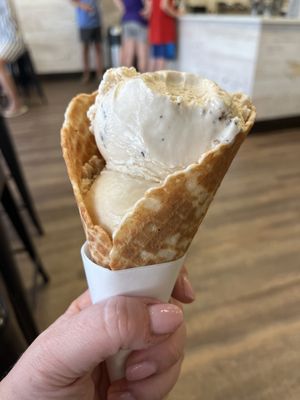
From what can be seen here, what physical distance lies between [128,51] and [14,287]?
15.2 ft

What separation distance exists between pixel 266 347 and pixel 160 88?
4.45ft

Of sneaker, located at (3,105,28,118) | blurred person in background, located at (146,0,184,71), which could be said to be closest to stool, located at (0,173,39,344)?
sneaker, located at (3,105,28,118)

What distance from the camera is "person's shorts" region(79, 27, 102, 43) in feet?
19.6

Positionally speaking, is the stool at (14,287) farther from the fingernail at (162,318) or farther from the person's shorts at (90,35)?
the person's shorts at (90,35)

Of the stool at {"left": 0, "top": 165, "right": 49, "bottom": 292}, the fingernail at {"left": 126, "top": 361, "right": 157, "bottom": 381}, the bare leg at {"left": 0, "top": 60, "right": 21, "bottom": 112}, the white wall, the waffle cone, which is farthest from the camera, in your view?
the white wall

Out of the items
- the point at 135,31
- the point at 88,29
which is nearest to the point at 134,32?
the point at 135,31

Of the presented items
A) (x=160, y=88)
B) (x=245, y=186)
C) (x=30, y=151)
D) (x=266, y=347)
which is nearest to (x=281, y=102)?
(x=245, y=186)

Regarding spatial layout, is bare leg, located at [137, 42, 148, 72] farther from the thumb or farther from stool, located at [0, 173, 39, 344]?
the thumb

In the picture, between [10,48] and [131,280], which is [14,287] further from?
[10,48]

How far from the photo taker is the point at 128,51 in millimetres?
5129

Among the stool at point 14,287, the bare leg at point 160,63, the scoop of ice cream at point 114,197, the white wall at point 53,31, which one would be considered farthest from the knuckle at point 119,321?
the white wall at point 53,31

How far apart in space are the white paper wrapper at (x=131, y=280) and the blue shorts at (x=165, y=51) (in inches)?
183

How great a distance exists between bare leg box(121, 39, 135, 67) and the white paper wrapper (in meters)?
4.96

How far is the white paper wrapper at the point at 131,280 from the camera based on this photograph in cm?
59
